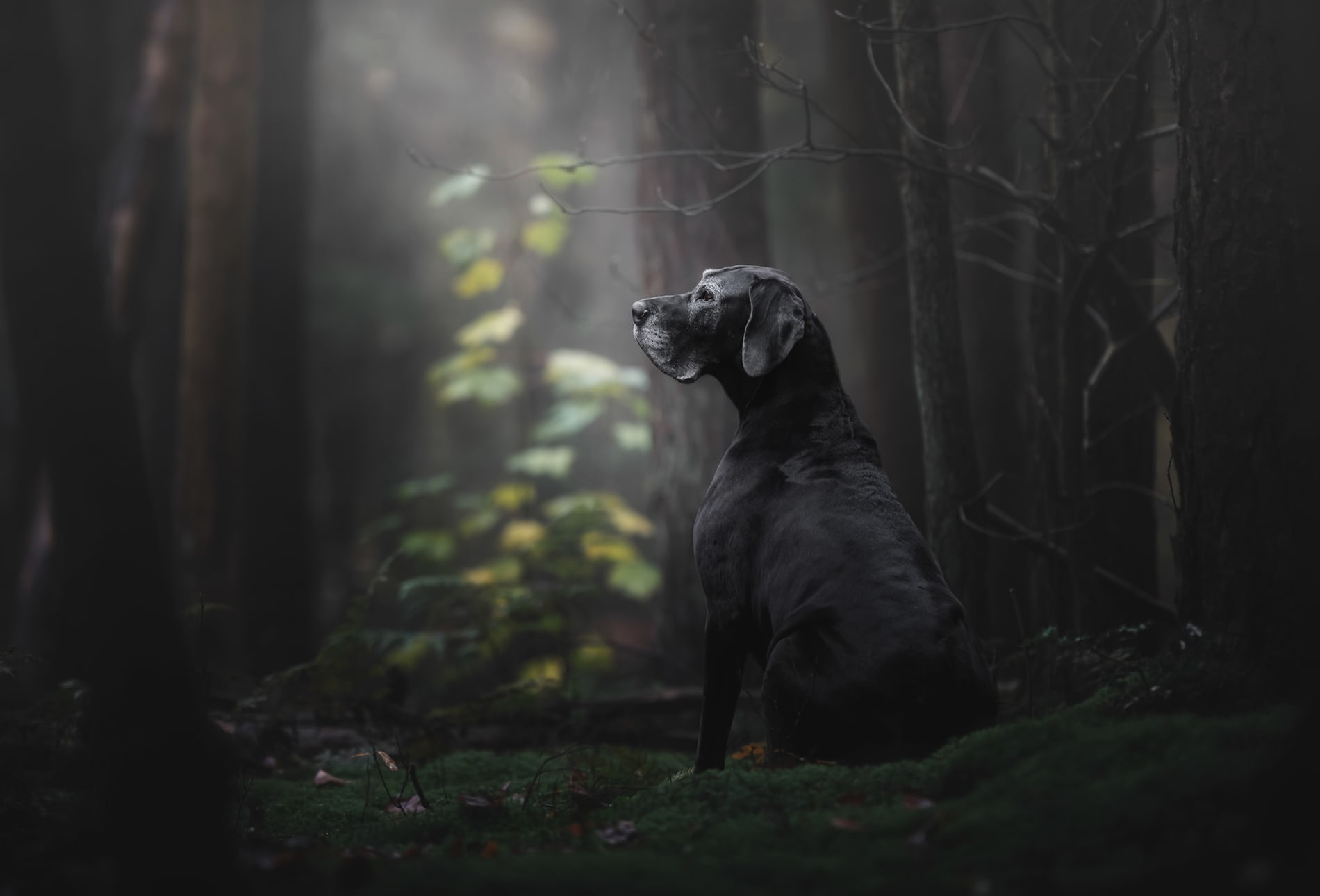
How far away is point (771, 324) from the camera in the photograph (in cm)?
456

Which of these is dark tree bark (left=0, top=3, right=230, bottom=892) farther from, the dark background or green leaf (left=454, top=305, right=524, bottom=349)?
green leaf (left=454, top=305, right=524, bottom=349)

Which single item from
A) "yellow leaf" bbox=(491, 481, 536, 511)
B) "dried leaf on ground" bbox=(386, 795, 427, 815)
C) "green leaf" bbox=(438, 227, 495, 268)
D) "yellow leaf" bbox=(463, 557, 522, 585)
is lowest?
"dried leaf on ground" bbox=(386, 795, 427, 815)

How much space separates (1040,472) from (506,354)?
28.8 ft

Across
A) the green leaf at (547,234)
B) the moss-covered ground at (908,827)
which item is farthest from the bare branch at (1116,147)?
the green leaf at (547,234)

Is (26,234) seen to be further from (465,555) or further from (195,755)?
(465,555)

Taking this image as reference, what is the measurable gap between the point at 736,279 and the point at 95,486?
2926 millimetres

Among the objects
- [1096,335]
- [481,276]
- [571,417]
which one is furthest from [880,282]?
[481,276]

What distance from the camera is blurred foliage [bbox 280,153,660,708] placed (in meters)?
6.78

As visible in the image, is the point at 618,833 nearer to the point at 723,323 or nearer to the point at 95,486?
the point at 95,486

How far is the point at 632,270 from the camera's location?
1669 centimetres

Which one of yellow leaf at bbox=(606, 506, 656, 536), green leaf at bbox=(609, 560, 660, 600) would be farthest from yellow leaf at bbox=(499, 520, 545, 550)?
green leaf at bbox=(609, 560, 660, 600)

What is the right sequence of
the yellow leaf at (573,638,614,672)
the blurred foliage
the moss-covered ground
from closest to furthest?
the moss-covered ground → the blurred foliage → the yellow leaf at (573,638,614,672)

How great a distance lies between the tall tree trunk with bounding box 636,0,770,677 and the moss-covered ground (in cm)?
349

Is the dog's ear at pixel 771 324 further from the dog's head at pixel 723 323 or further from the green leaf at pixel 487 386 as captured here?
the green leaf at pixel 487 386
